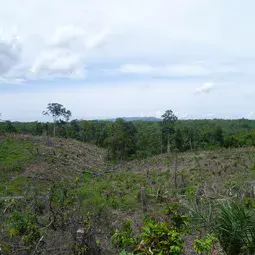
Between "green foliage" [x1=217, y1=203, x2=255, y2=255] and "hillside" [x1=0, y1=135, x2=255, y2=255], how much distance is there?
0.31 m

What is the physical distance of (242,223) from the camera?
2.99 metres

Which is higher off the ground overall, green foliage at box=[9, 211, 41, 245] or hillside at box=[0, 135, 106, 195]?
green foliage at box=[9, 211, 41, 245]

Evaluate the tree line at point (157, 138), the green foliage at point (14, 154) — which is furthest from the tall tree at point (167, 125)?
the green foliage at point (14, 154)

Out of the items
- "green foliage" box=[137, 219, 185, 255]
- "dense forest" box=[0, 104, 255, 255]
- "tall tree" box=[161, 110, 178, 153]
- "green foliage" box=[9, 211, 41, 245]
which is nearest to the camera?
"green foliage" box=[137, 219, 185, 255]

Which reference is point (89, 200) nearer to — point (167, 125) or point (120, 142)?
point (120, 142)

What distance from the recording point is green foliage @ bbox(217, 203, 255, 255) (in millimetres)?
2961

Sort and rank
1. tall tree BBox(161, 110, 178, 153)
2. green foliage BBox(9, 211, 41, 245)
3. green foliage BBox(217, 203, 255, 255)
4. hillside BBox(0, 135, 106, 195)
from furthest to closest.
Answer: tall tree BBox(161, 110, 178, 153) → hillside BBox(0, 135, 106, 195) → green foliage BBox(9, 211, 41, 245) → green foliage BBox(217, 203, 255, 255)

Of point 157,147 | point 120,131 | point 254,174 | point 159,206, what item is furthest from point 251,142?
point 159,206

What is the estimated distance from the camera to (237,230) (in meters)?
2.99

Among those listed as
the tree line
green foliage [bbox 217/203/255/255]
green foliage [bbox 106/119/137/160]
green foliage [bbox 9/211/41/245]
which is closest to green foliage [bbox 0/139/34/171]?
the tree line

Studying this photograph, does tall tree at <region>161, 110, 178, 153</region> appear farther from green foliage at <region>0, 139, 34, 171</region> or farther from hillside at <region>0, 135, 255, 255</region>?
green foliage at <region>0, 139, 34, 171</region>

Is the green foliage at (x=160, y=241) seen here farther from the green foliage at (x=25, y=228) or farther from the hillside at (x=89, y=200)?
the green foliage at (x=25, y=228)

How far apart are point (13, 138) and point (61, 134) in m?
14.1

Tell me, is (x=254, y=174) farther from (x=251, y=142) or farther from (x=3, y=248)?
(x=251, y=142)
